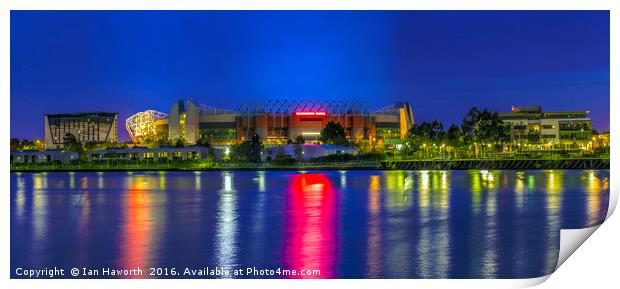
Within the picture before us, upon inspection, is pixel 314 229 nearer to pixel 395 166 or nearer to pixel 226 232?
pixel 226 232

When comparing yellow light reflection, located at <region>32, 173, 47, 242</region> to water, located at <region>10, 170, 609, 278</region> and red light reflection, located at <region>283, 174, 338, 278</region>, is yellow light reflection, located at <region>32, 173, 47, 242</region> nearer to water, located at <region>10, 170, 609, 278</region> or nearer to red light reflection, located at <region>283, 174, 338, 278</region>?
water, located at <region>10, 170, 609, 278</region>

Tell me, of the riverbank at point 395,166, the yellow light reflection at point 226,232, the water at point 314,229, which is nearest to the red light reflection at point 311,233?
the water at point 314,229

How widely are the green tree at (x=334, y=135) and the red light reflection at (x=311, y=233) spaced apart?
24270 mm

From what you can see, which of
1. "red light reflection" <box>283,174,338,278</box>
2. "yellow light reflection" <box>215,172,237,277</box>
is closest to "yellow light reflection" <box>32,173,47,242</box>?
"yellow light reflection" <box>215,172,237,277</box>

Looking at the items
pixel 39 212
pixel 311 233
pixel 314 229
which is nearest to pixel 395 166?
pixel 39 212

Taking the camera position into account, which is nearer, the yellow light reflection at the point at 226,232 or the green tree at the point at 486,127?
the yellow light reflection at the point at 226,232

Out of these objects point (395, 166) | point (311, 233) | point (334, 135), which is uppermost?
point (334, 135)

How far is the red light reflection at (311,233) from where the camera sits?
8.06 metres

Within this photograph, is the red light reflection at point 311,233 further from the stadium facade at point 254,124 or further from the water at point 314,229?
the stadium facade at point 254,124

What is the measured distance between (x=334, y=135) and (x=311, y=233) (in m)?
32.3

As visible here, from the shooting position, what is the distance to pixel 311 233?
34.0ft

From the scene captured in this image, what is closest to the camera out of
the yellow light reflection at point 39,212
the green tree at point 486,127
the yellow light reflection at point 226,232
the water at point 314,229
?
the water at point 314,229

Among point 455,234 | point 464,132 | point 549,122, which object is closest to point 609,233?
point 455,234
